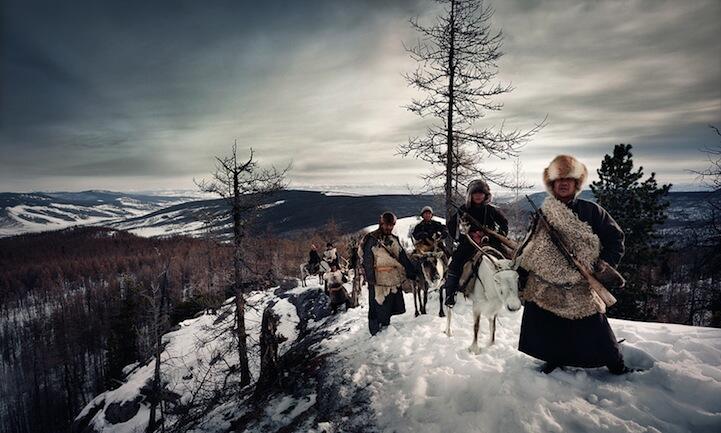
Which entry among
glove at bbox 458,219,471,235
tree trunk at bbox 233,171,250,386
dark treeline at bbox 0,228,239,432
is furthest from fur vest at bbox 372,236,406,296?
dark treeline at bbox 0,228,239,432

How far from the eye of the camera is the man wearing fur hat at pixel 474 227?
5258 millimetres

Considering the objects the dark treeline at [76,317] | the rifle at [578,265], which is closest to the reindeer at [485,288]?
the rifle at [578,265]

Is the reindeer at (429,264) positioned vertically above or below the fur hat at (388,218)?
below

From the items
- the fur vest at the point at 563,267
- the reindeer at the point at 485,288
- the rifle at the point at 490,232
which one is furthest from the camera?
the rifle at the point at 490,232

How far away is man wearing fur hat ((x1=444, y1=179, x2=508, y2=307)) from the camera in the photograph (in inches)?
207

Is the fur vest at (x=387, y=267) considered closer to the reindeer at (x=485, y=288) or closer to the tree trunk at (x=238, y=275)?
the reindeer at (x=485, y=288)

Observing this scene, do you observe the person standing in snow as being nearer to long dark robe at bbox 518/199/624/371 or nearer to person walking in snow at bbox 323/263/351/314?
long dark robe at bbox 518/199/624/371

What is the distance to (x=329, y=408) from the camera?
189 inches

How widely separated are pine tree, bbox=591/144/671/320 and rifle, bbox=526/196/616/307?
1599 centimetres

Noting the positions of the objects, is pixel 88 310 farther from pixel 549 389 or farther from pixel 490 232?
pixel 549 389

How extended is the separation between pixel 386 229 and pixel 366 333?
285cm

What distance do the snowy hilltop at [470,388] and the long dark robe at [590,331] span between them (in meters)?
0.28

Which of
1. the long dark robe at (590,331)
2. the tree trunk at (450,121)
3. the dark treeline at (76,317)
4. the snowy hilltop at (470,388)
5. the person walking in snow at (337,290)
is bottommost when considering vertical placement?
the dark treeline at (76,317)

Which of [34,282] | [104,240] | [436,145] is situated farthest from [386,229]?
[104,240]
